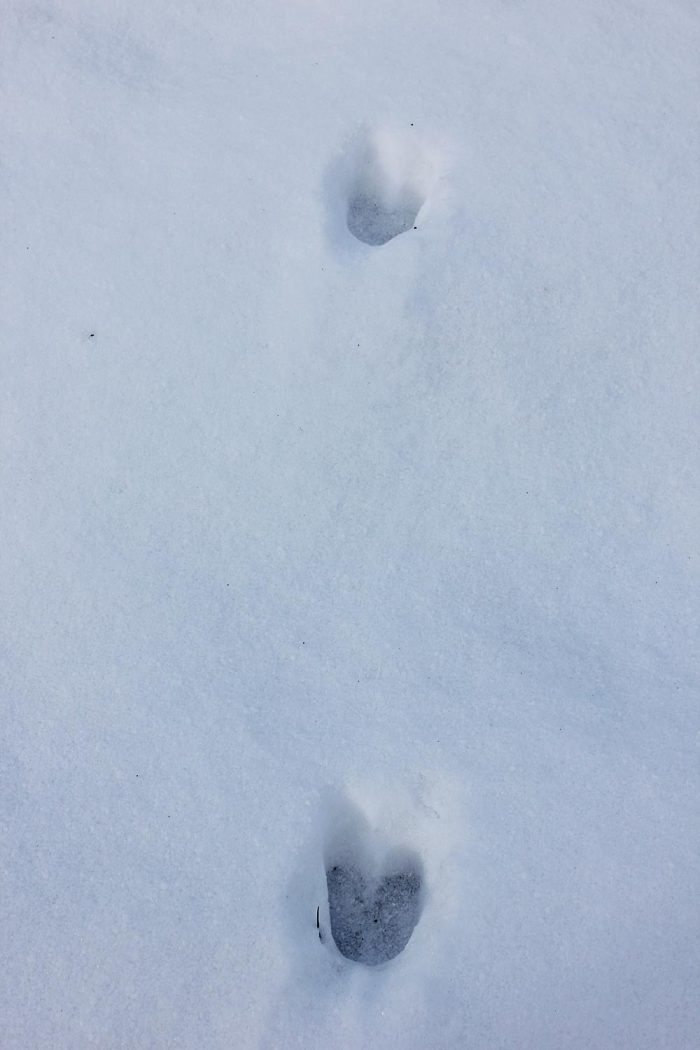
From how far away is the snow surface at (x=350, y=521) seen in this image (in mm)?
1054

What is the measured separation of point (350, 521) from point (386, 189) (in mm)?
614

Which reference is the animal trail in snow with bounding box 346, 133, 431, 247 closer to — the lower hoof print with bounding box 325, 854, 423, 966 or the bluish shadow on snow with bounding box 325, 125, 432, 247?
the bluish shadow on snow with bounding box 325, 125, 432, 247

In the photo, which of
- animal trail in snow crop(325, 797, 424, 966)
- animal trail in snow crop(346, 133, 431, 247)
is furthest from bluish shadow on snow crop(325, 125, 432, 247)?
animal trail in snow crop(325, 797, 424, 966)

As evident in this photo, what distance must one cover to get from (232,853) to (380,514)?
0.52m

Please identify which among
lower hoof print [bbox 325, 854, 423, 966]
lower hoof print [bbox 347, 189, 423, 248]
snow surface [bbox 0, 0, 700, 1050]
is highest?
lower hoof print [bbox 347, 189, 423, 248]

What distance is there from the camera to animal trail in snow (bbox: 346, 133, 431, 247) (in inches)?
53.5

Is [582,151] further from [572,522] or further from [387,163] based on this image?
[572,522]

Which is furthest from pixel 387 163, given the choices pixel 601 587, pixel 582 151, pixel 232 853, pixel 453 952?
pixel 453 952

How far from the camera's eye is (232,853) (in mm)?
1082

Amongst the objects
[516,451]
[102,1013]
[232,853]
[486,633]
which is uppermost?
[516,451]

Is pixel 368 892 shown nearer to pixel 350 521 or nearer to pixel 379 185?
pixel 350 521

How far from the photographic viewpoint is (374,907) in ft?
3.69

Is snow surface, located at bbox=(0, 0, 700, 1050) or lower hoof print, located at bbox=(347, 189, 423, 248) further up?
lower hoof print, located at bbox=(347, 189, 423, 248)

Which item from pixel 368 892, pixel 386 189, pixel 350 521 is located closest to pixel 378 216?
pixel 386 189
